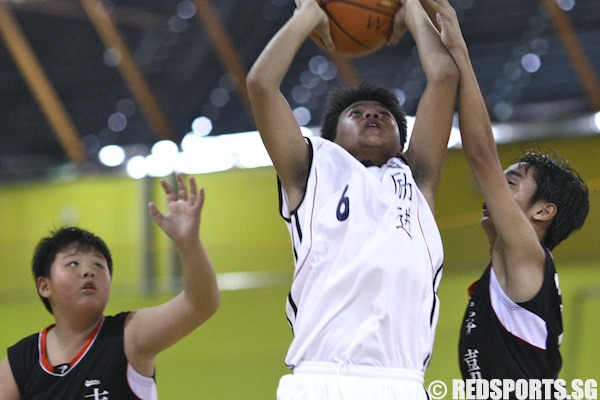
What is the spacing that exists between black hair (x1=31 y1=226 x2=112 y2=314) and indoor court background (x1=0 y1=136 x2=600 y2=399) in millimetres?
2792

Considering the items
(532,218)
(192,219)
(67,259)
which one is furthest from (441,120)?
(67,259)

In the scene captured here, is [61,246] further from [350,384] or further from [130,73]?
[130,73]

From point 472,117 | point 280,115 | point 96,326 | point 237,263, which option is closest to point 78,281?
point 96,326

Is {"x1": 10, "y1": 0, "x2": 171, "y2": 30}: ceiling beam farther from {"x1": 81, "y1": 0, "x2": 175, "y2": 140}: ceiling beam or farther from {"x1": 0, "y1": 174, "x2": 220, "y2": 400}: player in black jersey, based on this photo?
{"x1": 0, "y1": 174, "x2": 220, "y2": 400}: player in black jersey

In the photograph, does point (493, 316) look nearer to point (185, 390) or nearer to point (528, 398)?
point (528, 398)

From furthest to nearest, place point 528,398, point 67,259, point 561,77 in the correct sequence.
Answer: point 561,77
point 67,259
point 528,398

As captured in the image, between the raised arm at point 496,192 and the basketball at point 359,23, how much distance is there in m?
0.17

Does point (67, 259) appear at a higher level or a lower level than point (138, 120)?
lower

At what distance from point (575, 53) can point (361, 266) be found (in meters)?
5.54

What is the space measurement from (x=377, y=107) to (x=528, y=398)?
42.9 inches

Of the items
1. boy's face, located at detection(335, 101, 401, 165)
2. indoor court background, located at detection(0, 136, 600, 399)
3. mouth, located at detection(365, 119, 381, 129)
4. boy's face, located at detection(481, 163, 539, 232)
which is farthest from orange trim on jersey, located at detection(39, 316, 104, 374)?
indoor court background, located at detection(0, 136, 600, 399)

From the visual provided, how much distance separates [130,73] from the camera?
32.2 feet

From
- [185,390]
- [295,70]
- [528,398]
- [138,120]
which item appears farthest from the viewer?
[138,120]

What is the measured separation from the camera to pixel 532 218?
360 centimetres
